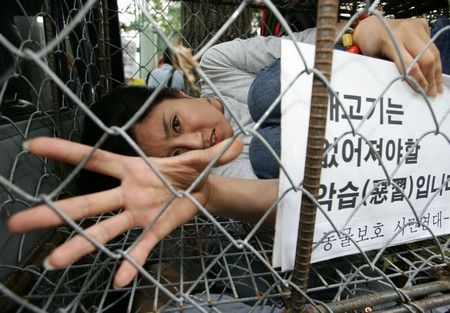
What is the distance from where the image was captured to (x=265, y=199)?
60 centimetres

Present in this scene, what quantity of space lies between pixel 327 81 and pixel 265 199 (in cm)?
31

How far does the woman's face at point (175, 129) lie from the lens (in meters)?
0.76

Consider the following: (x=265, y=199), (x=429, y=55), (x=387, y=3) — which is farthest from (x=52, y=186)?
(x=387, y=3)

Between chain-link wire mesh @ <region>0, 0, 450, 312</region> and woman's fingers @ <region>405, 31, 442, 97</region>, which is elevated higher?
woman's fingers @ <region>405, 31, 442, 97</region>

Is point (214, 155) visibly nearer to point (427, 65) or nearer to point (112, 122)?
point (427, 65)

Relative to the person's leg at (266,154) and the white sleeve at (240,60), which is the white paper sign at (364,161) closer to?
the person's leg at (266,154)

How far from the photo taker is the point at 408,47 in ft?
1.64

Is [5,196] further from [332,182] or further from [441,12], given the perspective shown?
[441,12]

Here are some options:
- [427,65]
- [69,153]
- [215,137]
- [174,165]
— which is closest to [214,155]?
[174,165]

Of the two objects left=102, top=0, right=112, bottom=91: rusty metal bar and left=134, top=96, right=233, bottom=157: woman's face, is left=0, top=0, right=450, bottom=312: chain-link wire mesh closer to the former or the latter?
left=102, top=0, right=112, bottom=91: rusty metal bar

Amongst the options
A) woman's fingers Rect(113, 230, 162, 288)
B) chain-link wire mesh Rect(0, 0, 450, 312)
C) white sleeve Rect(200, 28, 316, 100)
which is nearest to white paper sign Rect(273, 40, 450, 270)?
chain-link wire mesh Rect(0, 0, 450, 312)

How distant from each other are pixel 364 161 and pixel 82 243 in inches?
14.2

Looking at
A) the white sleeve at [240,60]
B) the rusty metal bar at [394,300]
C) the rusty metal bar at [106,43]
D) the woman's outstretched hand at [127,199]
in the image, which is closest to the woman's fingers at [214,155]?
the woman's outstretched hand at [127,199]

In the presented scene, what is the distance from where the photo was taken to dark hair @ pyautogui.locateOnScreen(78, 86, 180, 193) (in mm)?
797
